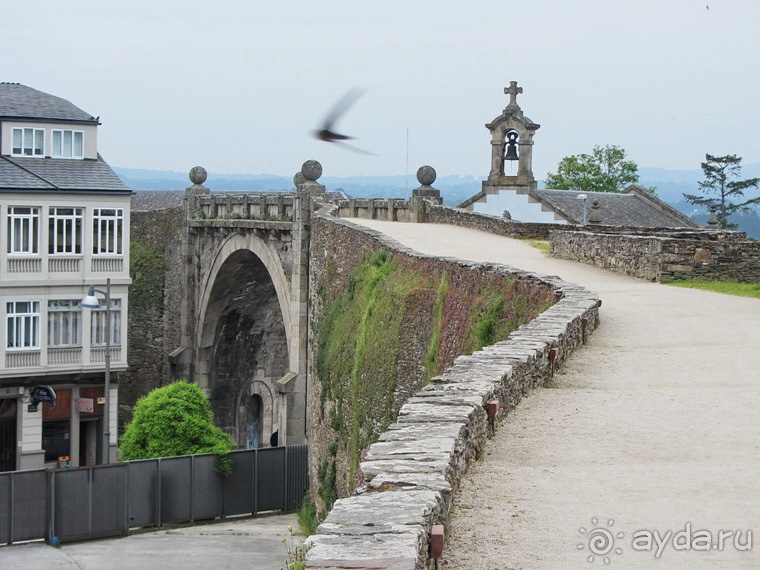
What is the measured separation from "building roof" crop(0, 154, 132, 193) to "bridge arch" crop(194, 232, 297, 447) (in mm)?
4280

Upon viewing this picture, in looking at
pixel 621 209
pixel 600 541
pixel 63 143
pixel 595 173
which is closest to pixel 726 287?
pixel 600 541

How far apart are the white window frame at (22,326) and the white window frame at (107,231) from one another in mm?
2717

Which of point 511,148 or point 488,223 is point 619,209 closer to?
point 511,148

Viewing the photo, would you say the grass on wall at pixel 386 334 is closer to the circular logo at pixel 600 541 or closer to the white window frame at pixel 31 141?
the circular logo at pixel 600 541

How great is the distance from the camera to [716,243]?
2073 cm

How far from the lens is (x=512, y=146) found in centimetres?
4222

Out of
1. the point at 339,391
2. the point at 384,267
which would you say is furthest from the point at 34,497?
the point at 384,267

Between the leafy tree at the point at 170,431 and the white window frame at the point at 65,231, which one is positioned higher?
the white window frame at the point at 65,231

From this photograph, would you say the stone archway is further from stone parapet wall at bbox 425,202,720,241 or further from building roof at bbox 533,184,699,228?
building roof at bbox 533,184,699,228

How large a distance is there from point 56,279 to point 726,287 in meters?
21.9

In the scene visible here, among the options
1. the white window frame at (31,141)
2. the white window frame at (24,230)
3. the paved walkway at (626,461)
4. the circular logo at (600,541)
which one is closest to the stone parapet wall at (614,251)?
the paved walkway at (626,461)

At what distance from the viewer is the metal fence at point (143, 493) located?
24734mm

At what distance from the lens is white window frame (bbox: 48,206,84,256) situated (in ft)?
119

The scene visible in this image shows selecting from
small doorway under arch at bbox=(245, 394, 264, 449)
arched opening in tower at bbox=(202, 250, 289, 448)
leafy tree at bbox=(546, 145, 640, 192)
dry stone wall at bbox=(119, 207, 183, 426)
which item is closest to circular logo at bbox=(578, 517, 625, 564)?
arched opening in tower at bbox=(202, 250, 289, 448)
